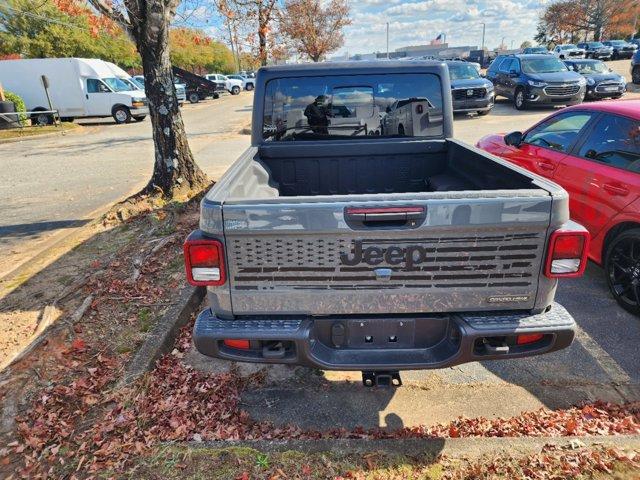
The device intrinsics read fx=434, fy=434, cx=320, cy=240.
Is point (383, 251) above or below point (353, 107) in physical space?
below

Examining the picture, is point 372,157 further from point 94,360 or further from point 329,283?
point 94,360

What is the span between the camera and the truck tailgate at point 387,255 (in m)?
2.14

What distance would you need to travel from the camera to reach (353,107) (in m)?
3.96

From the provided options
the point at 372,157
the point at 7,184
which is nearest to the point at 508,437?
the point at 372,157

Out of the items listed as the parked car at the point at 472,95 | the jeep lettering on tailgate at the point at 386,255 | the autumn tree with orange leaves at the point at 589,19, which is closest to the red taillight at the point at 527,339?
the jeep lettering on tailgate at the point at 386,255

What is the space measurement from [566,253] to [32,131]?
70.8ft

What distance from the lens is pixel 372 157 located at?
3924mm

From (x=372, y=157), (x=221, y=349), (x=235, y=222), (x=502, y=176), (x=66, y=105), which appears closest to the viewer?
(x=235, y=222)

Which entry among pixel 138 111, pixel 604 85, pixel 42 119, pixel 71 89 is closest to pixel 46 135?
pixel 42 119

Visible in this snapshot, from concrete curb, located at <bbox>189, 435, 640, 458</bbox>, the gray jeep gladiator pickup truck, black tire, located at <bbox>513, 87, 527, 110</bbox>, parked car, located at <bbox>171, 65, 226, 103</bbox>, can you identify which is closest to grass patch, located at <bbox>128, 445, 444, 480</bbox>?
concrete curb, located at <bbox>189, 435, 640, 458</bbox>

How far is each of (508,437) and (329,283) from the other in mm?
1426

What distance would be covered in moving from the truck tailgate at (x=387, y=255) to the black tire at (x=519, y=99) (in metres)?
15.7

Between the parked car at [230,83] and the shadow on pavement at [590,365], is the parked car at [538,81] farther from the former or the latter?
A: the parked car at [230,83]

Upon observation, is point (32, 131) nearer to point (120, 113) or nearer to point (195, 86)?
point (120, 113)
